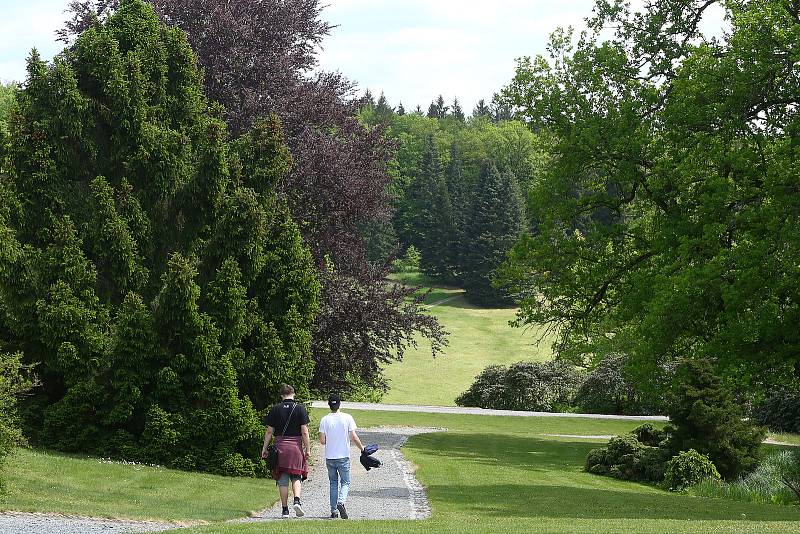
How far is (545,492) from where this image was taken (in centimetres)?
1933

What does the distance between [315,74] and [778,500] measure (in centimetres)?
1903

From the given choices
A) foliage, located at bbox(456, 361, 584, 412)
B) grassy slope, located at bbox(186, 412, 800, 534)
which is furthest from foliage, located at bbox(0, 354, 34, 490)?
foliage, located at bbox(456, 361, 584, 412)

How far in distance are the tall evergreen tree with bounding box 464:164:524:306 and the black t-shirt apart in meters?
78.9

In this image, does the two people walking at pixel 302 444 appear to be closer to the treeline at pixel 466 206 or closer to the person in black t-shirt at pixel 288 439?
the person in black t-shirt at pixel 288 439

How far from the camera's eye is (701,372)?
24.3 metres

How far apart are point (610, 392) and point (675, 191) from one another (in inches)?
863

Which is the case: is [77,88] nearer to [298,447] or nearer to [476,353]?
[298,447]

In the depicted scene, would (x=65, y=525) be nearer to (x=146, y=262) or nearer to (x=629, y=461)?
(x=146, y=262)

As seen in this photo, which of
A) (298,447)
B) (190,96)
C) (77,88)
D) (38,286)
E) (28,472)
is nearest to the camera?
(298,447)

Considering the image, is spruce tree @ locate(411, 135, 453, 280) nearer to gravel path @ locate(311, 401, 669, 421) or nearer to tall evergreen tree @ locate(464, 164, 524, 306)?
tall evergreen tree @ locate(464, 164, 524, 306)

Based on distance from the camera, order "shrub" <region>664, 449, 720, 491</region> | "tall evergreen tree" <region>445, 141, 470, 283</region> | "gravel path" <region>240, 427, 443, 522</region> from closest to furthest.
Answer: "gravel path" <region>240, 427, 443, 522</region> → "shrub" <region>664, 449, 720, 491</region> → "tall evergreen tree" <region>445, 141, 470, 283</region>

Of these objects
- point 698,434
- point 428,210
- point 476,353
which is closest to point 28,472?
point 698,434

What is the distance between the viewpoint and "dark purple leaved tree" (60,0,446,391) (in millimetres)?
27656

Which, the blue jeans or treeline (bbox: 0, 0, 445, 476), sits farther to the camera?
treeline (bbox: 0, 0, 445, 476)
